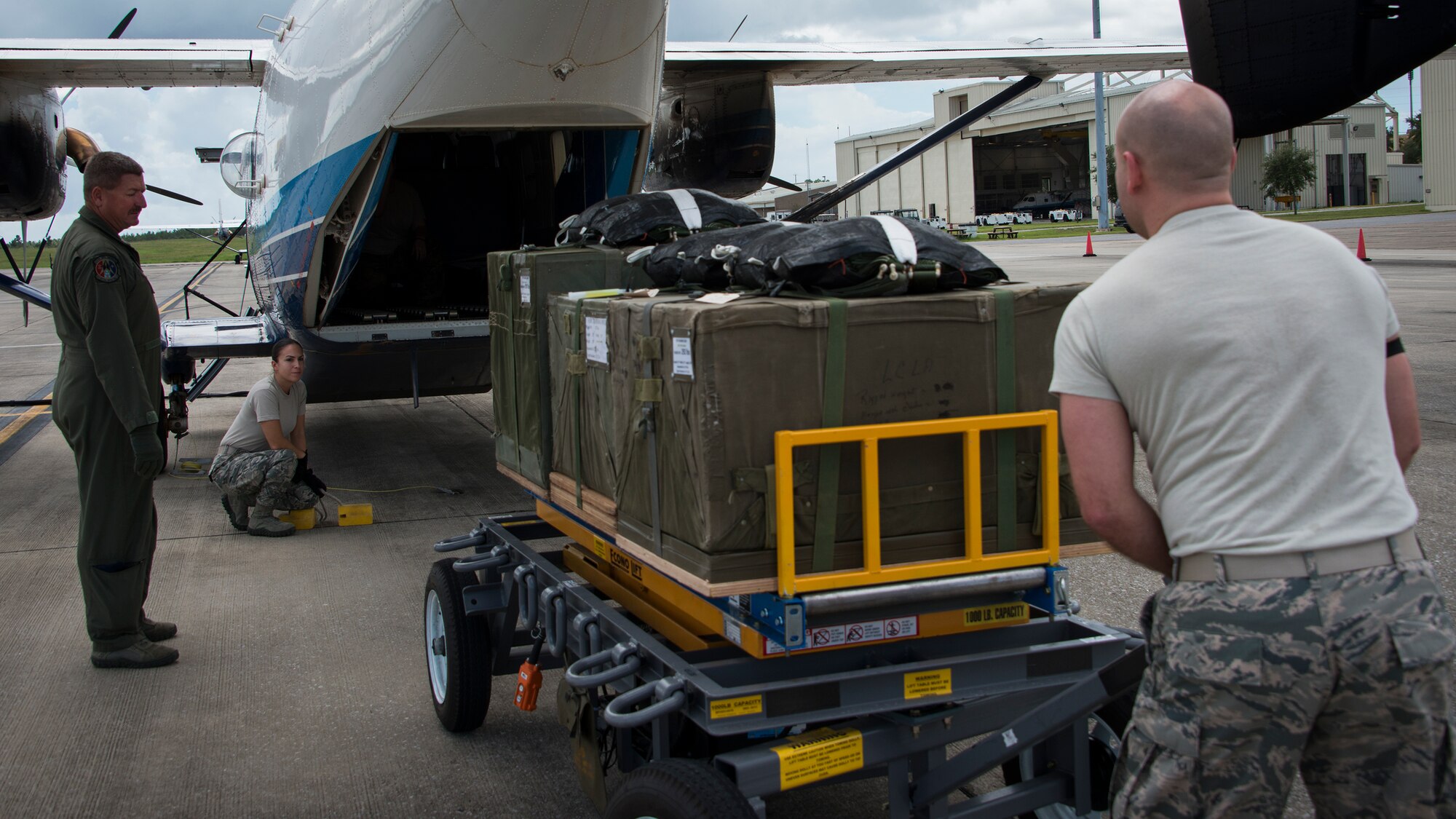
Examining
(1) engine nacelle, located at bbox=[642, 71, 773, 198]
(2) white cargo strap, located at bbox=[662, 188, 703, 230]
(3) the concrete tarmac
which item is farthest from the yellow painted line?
(2) white cargo strap, located at bbox=[662, 188, 703, 230]

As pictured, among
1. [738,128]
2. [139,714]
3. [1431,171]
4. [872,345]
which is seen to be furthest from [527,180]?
[1431,171]

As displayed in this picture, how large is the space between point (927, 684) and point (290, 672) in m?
3.29

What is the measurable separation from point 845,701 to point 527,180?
7.68 meters

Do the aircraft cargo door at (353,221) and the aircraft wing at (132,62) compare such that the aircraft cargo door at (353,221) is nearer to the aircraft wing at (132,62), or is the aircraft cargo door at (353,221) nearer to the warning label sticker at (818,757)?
the aircraft wing at (132,62)

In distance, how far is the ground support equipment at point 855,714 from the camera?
2721 millimetres

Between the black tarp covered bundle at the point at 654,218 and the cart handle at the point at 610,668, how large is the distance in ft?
6.40

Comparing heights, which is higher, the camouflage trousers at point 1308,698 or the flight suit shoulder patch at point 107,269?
the flight suit shoulder patch at point 107,269

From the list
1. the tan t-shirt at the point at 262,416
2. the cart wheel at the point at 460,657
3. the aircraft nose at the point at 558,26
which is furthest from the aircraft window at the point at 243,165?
the cart wheel at the point at 460,657

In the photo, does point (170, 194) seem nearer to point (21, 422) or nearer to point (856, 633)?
point (21, 422)

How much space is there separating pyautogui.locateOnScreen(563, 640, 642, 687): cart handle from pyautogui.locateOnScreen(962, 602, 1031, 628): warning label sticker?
0.86 m

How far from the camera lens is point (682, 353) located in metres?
2.92

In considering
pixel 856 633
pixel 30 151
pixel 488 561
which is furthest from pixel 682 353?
pixel 30 151

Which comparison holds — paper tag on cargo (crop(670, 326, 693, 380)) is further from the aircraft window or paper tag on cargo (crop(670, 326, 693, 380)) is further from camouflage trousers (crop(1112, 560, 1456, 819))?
the aircraft window

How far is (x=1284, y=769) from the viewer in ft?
6.75
